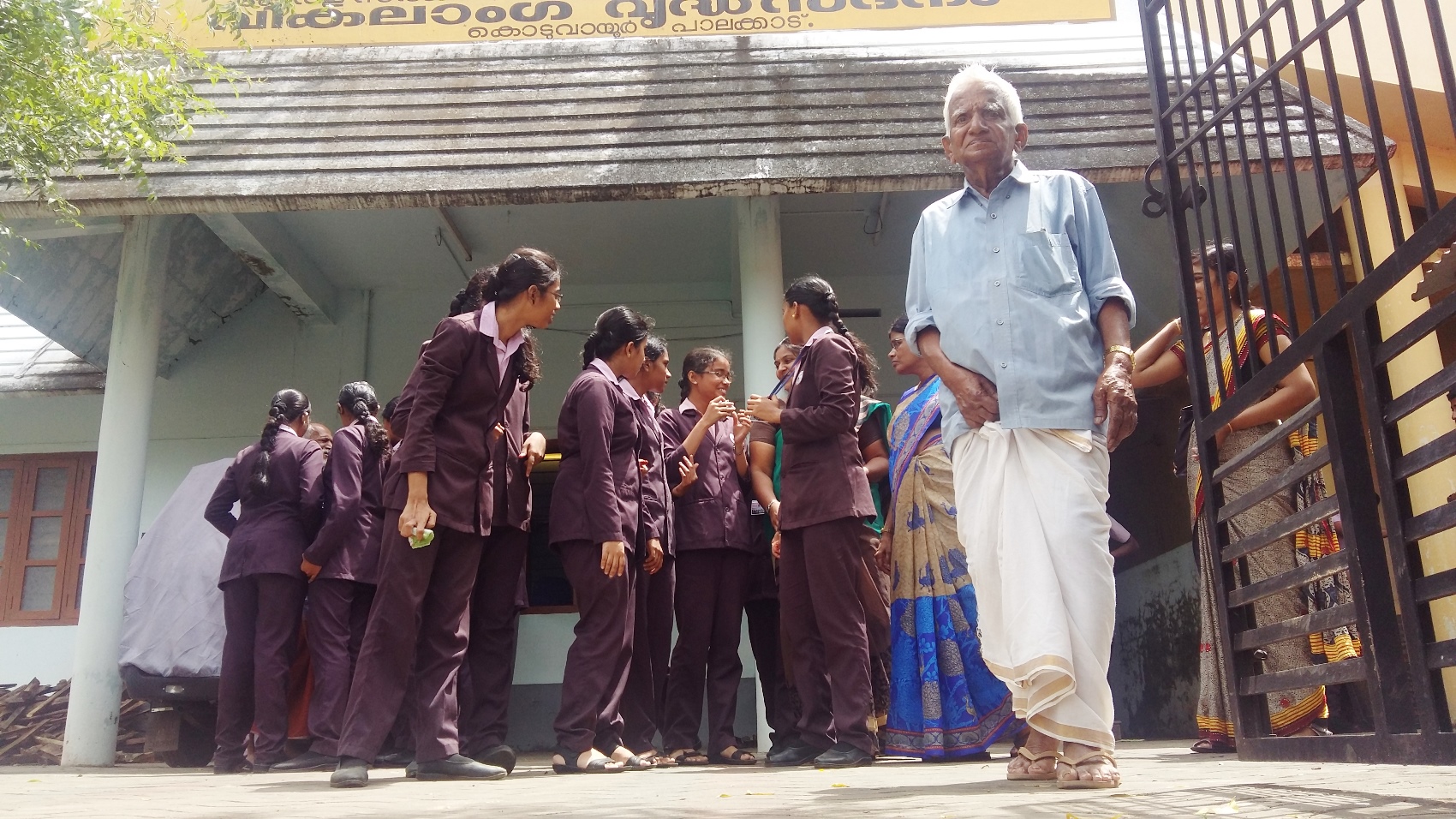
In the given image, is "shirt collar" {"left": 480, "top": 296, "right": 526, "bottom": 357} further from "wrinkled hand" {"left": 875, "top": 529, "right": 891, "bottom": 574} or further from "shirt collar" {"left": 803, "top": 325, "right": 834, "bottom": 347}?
"wrinkled hand" {"left": 875, "top": 529, "right": 891, "bottom": 574}

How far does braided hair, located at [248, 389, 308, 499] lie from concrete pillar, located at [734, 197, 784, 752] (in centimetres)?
255

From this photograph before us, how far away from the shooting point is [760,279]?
705cm

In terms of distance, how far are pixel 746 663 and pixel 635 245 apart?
3.31 m

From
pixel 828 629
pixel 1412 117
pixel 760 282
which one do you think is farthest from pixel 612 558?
pixel 1412 117

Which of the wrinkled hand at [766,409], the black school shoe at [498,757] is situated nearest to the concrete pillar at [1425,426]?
the wrinkled hand at [766,409]

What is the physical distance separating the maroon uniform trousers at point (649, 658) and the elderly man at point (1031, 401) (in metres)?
2.15

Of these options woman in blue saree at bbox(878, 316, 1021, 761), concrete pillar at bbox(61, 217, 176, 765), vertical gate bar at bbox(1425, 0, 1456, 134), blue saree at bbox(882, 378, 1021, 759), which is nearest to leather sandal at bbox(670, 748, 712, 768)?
woman in blue saree at bbox(878, 316, 1021, 761)

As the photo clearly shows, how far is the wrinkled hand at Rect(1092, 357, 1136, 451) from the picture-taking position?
308 centimetres

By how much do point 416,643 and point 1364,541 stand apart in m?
3.10

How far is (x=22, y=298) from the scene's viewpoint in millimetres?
8289

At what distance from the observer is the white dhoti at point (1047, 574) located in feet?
9.62

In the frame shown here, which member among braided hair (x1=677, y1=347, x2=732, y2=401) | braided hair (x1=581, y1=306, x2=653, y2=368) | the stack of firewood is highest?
braided hair (x1=677, y1=347, x2=732, y2=401)

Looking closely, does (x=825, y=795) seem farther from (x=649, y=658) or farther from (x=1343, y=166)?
(x=649, y=658)

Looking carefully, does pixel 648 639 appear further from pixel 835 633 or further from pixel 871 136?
pixel 871 136
